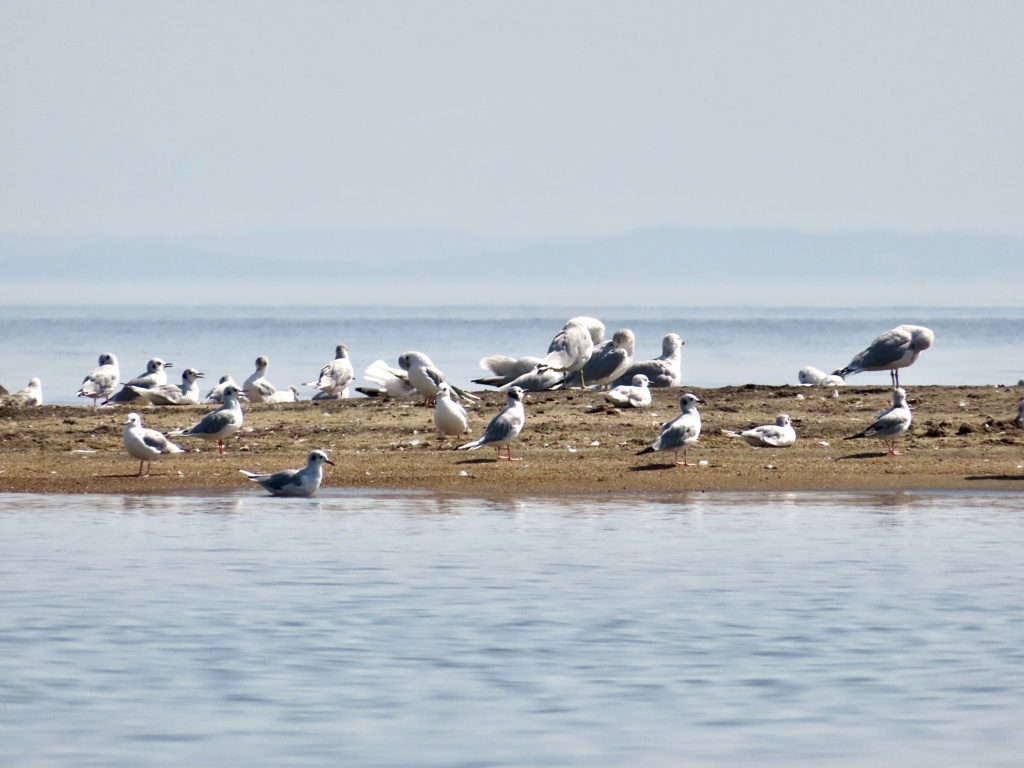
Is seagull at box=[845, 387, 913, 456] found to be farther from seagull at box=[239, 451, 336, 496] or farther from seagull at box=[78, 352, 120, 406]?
seagull at box=[78, 352, 120, 406]

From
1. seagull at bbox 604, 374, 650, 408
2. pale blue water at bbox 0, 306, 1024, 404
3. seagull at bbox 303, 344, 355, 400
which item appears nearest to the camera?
seagull at bbox 604, 374, 650, 408

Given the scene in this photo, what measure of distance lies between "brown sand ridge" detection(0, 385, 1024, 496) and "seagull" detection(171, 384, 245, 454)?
0.87 feet

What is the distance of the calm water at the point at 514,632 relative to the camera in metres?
8.27

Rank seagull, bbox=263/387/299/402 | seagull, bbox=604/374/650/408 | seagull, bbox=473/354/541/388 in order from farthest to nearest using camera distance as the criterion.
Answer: seagull, bbox=263/387/299/402 → seagull, bbox=473/354/541/388 → seagull, bbox=604/374/650/408

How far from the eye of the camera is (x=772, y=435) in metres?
18.3

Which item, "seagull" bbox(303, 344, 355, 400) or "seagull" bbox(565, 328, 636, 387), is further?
"seagull" bbox(303, 344, 355, 400)

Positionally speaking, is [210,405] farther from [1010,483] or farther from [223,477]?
[1010,483]

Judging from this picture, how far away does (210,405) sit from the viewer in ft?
74.3

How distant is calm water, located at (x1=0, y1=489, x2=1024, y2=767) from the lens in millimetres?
8273

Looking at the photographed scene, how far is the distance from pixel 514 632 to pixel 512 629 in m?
0.08

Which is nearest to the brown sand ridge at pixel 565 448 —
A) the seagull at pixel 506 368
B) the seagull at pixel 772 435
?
the seagull at pixel 772 435

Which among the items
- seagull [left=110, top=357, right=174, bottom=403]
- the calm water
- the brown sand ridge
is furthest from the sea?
seagull [left=110, top=357, right=174, bottom=403]

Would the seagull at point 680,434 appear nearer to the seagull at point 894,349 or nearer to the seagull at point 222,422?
the seagull at point 222,422

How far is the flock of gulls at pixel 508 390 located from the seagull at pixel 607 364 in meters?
0.01
